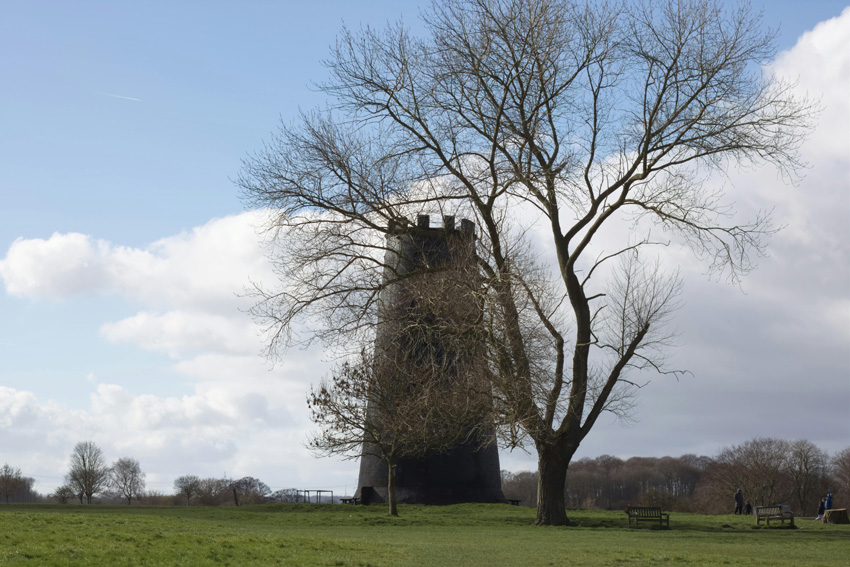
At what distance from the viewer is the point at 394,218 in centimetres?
2497

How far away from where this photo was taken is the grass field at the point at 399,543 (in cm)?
1302

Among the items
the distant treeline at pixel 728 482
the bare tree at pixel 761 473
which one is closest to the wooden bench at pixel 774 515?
the distant treeline at pixel 728 482

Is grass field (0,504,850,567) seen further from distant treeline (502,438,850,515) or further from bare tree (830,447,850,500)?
bare tree (830,447,850,500)

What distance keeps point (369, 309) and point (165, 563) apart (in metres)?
13.3

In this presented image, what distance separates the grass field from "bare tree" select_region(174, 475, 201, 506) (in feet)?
92.5

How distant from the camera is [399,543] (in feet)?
53.5

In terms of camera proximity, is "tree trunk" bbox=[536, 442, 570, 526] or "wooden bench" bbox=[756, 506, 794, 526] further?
"wooden bench" bbox=[756, 506, 794, 526]

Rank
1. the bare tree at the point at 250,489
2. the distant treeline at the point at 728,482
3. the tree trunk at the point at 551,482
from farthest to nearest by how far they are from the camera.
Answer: the distant treeline at the point at 728,482 → the bare tree at the point at 250,489 → the tree trunk at the point at 551,482

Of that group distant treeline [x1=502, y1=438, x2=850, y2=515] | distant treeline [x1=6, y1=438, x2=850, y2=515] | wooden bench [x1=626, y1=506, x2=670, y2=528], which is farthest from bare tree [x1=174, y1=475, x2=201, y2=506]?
wooden bench [x1=626, y1=506, x2=670, y2=528]

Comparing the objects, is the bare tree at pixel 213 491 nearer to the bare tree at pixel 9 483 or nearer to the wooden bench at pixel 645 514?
the bare tree at pixel 9 483

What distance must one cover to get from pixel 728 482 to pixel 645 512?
4007 cm

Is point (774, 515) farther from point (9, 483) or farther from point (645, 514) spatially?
point (9, 483)

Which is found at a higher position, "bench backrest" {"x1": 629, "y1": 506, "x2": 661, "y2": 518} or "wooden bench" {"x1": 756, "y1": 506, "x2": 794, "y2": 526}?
"bench backrest" {"x1": 629, "y1": 506, "x2": 661, "y2": 518}

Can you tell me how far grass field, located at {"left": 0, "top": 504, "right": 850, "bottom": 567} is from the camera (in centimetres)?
1302
